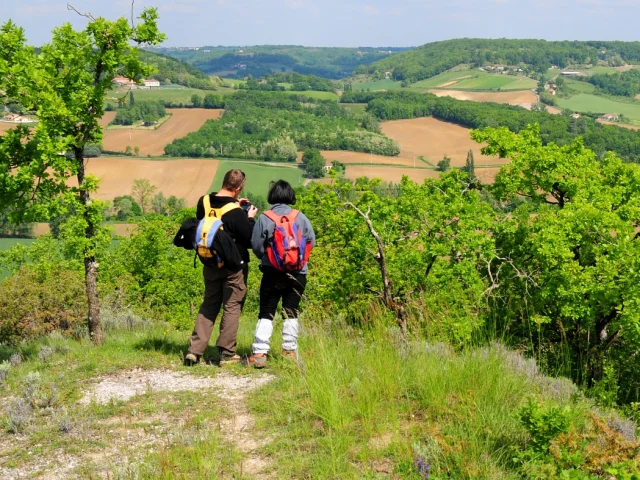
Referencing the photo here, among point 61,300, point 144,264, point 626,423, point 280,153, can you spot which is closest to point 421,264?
point 626,423

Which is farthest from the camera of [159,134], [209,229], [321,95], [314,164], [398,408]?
[321,95]

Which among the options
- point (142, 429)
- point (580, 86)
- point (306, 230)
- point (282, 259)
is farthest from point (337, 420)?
point (580, 86)

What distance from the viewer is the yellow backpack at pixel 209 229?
579 centimetres

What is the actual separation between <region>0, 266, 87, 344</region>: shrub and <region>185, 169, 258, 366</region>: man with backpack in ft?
25.4

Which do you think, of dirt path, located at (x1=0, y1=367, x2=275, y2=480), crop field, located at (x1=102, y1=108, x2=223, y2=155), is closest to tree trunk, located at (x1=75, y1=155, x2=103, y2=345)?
dirt path, located at (x1=0, y1=367, x2=275, y2=480)

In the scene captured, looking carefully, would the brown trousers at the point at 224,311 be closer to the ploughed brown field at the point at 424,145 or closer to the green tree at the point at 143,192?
the green tree at the point at 143,192

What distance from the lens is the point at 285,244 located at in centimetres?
567

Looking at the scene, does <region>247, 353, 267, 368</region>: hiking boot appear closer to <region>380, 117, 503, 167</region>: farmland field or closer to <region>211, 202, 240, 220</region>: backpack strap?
<region>211, 202, 240, 220</region>: backpack strap

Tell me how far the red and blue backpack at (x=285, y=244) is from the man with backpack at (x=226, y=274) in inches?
12.5

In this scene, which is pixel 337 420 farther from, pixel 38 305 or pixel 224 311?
pixel 38 305

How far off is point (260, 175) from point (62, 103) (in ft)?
244

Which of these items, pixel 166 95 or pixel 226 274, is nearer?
pixel 226 274

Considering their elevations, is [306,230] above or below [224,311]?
above

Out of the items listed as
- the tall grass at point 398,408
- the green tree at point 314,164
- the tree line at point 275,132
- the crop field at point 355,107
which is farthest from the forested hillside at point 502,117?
the tall grass at point 398,408
